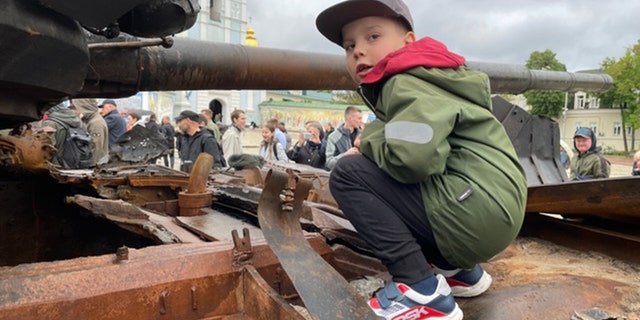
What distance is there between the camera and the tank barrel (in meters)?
2.34

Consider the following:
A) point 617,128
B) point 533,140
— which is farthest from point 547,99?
point 533,140

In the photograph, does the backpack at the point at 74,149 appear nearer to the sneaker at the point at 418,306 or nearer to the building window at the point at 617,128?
the sneaker at the point at 418,306

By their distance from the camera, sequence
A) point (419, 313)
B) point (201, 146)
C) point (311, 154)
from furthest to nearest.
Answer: point (311, 154)
point (201, 146)
point (419, 313)

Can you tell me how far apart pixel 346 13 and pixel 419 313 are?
0.97 m

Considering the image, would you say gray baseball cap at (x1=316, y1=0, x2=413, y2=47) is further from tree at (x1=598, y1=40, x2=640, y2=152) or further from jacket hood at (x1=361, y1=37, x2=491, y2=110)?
tree at (x1=598, y1=40, x2=640, y2=152)

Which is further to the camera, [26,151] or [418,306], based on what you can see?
[26,151]

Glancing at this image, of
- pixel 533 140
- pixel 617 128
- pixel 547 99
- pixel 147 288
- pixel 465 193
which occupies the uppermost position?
pixel 547 99

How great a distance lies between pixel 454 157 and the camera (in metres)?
1.63

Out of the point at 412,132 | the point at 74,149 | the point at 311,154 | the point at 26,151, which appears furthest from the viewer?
the point at 311,154

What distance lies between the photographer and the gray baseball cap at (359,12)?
1740 millimetres

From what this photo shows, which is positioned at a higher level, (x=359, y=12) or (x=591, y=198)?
(x=359, y=12)

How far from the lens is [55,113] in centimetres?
569

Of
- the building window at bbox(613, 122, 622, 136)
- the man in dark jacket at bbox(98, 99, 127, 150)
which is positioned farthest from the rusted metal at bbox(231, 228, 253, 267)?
the building window at bbox(613, 122, 622, 136)

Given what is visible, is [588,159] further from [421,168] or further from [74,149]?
[74,149]
